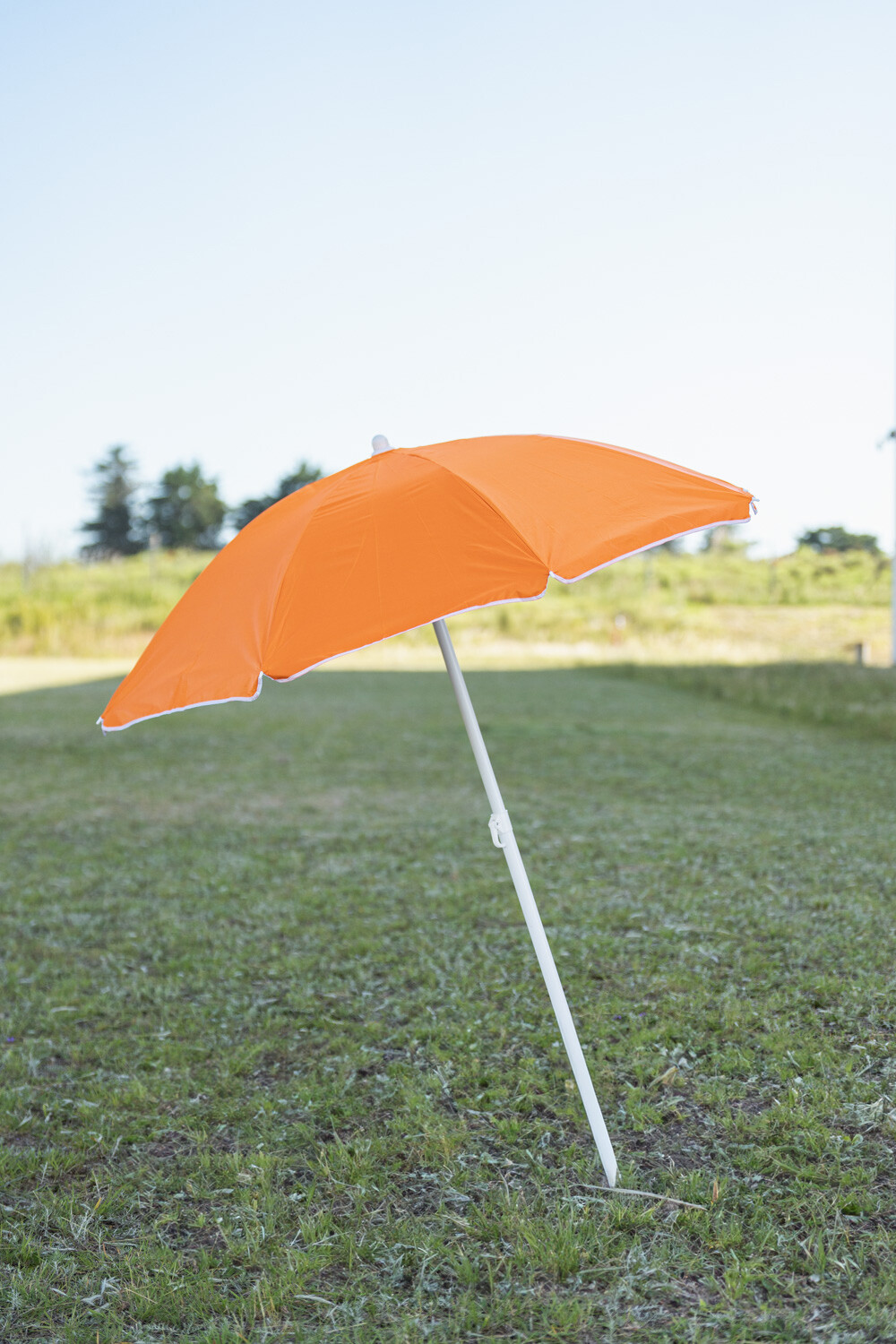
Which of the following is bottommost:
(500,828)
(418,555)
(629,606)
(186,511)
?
(500,828)

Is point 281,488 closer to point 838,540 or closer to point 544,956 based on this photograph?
point 838,540

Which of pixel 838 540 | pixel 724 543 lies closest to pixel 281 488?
pixel 724 543

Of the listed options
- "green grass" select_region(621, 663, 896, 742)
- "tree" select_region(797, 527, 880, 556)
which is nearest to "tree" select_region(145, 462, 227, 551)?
"tree" select_region(797, 527, 880, 556)

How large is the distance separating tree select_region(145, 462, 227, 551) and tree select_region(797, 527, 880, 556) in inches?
991

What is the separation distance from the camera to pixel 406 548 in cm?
177

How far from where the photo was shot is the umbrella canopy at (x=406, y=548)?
1.67 metres

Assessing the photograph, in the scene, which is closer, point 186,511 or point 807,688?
point 807,688

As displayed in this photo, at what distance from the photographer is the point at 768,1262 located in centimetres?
179

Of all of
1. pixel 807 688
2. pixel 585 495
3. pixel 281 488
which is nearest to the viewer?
pixel 585 495

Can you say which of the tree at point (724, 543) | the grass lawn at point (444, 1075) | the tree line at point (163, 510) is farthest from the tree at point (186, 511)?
the grass lawn at point (444, 1075)

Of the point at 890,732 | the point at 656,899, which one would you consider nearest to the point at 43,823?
the point at 656,899

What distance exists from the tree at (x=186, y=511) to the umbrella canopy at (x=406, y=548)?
4225 cm

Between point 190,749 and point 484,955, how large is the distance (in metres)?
5.96

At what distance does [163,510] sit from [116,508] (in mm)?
2348
